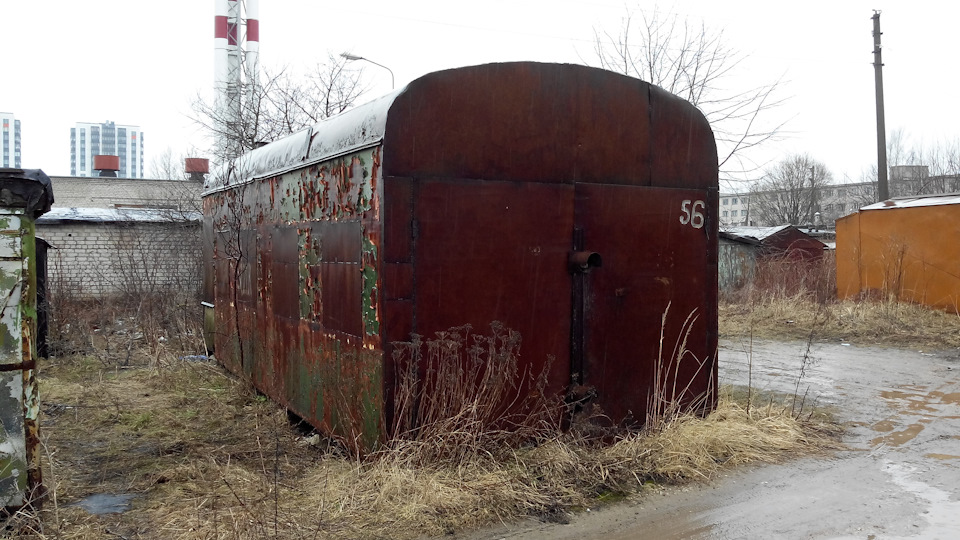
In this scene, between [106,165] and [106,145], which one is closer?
[106,165]

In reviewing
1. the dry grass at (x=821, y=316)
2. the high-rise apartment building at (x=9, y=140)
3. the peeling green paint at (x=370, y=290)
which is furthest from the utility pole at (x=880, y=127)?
the high-rise apartment building at (x=9, y=140)

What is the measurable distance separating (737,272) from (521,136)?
1735 centimetres

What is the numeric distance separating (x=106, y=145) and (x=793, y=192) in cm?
8483

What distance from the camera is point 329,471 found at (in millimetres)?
4914

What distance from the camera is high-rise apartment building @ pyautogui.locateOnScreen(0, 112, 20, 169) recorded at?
86.6 m

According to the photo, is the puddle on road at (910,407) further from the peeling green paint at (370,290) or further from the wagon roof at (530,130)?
the peeling green paint at (370,290)

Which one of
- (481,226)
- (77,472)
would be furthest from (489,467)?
(77,472)

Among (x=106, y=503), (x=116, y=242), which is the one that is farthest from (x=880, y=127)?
(x=106, y=503)

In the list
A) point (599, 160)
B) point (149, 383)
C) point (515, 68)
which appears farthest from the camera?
point (149, 383)

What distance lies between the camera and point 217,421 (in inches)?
279

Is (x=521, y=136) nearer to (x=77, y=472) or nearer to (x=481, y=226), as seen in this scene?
(x=481, y=226)

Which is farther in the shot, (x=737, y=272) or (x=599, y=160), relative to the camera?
(x=737, y=272)

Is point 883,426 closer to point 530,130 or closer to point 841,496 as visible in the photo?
point 841,496

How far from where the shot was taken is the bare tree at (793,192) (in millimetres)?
47344
